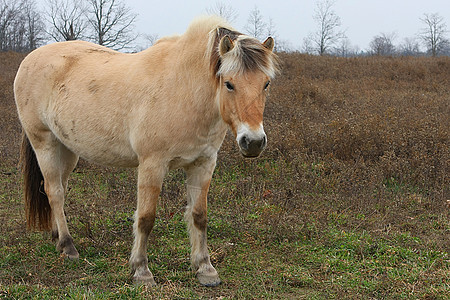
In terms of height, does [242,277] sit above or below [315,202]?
below

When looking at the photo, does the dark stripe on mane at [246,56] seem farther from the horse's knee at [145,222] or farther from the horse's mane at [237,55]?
the horse's knee at [145,222]

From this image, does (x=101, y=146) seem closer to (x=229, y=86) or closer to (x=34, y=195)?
(x=34, y=195)

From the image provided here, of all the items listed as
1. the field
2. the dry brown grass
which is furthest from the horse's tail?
the dry brown grass

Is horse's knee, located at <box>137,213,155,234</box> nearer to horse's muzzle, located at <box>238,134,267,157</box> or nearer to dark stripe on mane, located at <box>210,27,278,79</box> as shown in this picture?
horse's muzzle, located at <box>238,134,267,157</box>

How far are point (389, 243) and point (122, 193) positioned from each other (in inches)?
139

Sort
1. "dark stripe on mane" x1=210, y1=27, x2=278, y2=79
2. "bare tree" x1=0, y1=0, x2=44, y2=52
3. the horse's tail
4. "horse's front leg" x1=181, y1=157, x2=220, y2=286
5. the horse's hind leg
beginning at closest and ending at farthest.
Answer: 1. "dark stripe on mane" x1=210, y1=27, x2=278, y2=79
2. "horse's front leg" x1=181, y1=157, x2=220, y2=286
3. the horse's hind leg
4. the horse's tail
5. "bare tree" x1=0, y1=0, x2=44, y2=52

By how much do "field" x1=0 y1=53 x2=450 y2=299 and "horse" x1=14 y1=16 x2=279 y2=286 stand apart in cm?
33

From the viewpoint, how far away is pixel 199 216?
13.1 feet

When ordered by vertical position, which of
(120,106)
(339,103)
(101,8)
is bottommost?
(120,106)

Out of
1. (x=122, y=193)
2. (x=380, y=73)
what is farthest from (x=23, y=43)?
(x=122, y=193)

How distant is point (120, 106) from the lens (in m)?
3.80

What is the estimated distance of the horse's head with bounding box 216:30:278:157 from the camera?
298 cm

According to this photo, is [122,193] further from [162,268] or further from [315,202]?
[315,202]

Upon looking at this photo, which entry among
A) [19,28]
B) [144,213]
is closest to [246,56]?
[144,213]
